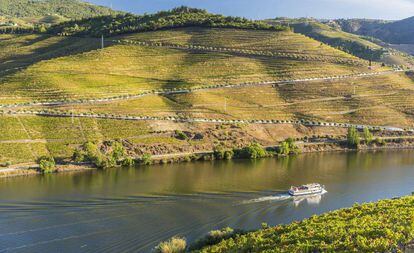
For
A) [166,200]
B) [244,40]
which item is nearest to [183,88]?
[244,40]

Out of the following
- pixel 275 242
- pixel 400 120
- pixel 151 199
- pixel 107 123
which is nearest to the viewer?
pixel 275 242

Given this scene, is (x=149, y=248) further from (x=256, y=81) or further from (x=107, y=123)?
(x=256, y=81)

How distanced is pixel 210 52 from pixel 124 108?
172 ft

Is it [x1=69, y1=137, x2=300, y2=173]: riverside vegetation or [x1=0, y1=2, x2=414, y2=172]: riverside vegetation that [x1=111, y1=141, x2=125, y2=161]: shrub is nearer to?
[x1=69, y1=137, x2=300, y2=173]: riverside vegetation

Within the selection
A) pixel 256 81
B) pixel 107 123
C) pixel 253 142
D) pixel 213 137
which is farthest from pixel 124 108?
pixel 256 81

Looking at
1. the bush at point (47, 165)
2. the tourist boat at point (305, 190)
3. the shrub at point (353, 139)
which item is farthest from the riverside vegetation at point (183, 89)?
the tourist boat at point (305, 190)

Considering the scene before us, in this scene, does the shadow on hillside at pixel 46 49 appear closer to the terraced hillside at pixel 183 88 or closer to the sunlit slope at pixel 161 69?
the terraced hillside at pixel 183 88

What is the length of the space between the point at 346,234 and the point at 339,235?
46 centimetres

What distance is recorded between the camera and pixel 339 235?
106 feet

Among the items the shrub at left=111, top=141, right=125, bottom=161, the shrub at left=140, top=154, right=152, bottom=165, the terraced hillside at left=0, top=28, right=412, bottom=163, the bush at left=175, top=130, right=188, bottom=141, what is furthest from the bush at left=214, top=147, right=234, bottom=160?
the shrub at left=111, top=141, right=125, bottom=161

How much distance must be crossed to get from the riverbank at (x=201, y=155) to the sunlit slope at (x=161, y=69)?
3061cm

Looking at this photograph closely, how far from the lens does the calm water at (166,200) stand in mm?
48125

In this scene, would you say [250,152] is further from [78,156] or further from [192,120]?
[78,156]

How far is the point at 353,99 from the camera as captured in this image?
392ft
